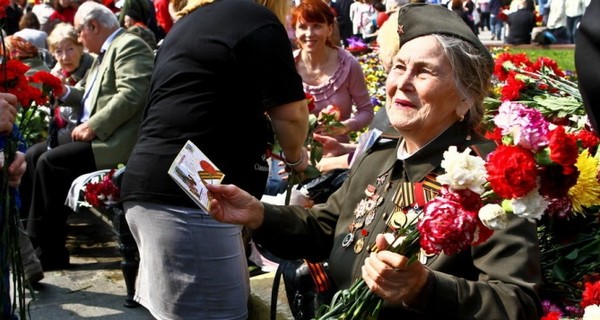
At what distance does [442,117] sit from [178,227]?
4.05 ft

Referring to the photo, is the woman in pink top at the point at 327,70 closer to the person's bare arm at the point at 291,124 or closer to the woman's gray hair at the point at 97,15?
the woman's gray hair at the point at 97,15

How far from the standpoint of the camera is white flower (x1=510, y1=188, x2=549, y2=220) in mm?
1733

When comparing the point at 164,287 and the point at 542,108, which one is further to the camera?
the point at 542,108

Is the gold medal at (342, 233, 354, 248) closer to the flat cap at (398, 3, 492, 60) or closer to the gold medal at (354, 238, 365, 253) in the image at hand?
the gold medal at (354, 238, 365, 253)

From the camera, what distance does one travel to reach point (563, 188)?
1.75m

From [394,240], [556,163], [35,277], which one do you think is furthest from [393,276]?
[35,277]

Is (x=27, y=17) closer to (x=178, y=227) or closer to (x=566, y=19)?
(x=178, y=227)

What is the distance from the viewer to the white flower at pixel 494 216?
1.75 meters

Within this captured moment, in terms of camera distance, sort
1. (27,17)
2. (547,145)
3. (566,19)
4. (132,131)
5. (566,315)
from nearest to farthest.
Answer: (547,145) → (566,315) → (132,131) → (27,17) → (566,19)

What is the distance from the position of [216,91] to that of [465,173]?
4.94 ft

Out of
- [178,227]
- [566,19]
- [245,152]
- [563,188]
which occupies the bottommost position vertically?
[566,19]

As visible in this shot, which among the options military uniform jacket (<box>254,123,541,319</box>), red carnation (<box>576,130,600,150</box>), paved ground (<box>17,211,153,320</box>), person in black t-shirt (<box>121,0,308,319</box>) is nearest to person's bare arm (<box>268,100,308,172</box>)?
person in black t-shirt (<box>121,0,308,319</box>)

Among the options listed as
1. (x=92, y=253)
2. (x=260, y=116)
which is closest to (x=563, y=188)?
(x=260, y=116)

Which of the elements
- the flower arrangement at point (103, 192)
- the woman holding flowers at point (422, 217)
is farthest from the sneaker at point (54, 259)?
the woman holding flowers at point (422, 217)
